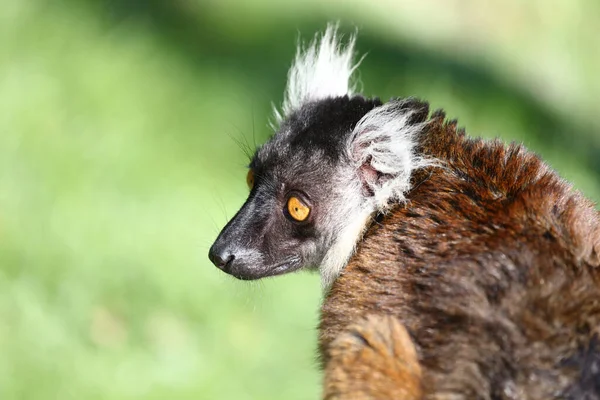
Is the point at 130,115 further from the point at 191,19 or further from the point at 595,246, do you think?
the point at 595,246

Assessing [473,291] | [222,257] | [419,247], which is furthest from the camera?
[222,257]

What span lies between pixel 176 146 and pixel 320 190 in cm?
432

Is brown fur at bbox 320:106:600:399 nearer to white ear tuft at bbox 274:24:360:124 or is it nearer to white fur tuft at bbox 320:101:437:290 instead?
white fur tuft at bbox 320:101:437:290

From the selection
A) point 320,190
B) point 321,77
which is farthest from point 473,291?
point 321,77

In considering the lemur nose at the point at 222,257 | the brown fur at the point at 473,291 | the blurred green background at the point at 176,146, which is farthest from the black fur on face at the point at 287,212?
the blurred green background at the point at 176,146

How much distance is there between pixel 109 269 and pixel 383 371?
4417mm

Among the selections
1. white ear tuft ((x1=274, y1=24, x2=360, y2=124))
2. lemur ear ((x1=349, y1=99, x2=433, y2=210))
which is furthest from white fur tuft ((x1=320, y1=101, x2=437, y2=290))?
white ear tuft ((x1=274, y1=24, x2=360, y2=124))

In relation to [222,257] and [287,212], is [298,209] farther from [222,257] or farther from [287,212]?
[222,257]

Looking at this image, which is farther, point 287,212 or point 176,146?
point 176,146

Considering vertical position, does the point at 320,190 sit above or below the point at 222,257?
above

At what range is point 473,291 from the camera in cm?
512

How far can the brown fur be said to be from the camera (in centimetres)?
481

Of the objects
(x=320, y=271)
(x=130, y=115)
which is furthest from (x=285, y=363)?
(x=130, y=115)

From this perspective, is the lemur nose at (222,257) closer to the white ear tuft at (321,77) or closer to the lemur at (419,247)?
the lemur at (419,247)
